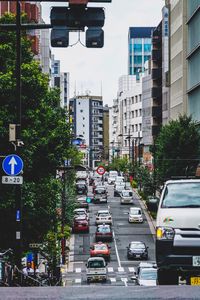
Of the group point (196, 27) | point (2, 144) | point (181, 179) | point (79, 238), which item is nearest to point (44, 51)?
point (196, 27)

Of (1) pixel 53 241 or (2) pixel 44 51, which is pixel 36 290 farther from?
(2) pixel 44 51

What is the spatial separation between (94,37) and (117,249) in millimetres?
52289

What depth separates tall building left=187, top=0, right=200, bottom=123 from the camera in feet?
251

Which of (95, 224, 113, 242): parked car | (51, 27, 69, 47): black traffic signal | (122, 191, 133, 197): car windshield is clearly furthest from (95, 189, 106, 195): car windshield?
(51, 27, 69, 47): black traffic signal

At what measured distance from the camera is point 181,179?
15.5m

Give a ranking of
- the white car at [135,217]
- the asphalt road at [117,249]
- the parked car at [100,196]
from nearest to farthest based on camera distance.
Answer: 1. the asphalt road at [117,249]
2. the white car at [135,217]
3. the parked car at [100,196]

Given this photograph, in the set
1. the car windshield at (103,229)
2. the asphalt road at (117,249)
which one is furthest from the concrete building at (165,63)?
the car windshield at (103,229)

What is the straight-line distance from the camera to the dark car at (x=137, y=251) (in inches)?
2309

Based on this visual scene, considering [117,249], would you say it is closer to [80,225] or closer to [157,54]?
[80,225]

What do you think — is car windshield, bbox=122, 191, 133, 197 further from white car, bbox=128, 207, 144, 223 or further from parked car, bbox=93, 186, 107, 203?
white car, bbox=128, 207, 144, 223

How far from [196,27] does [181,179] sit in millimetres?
63936

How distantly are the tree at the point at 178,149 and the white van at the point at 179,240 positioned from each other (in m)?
54.6

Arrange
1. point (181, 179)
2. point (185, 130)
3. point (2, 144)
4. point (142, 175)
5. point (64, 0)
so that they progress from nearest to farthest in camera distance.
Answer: point (64, 0), point (181, 179), point (2, 144), point (185, 130), point (142, 175)

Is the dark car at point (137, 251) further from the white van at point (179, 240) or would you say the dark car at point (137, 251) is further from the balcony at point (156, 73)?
the balcony at point (156, 73)
